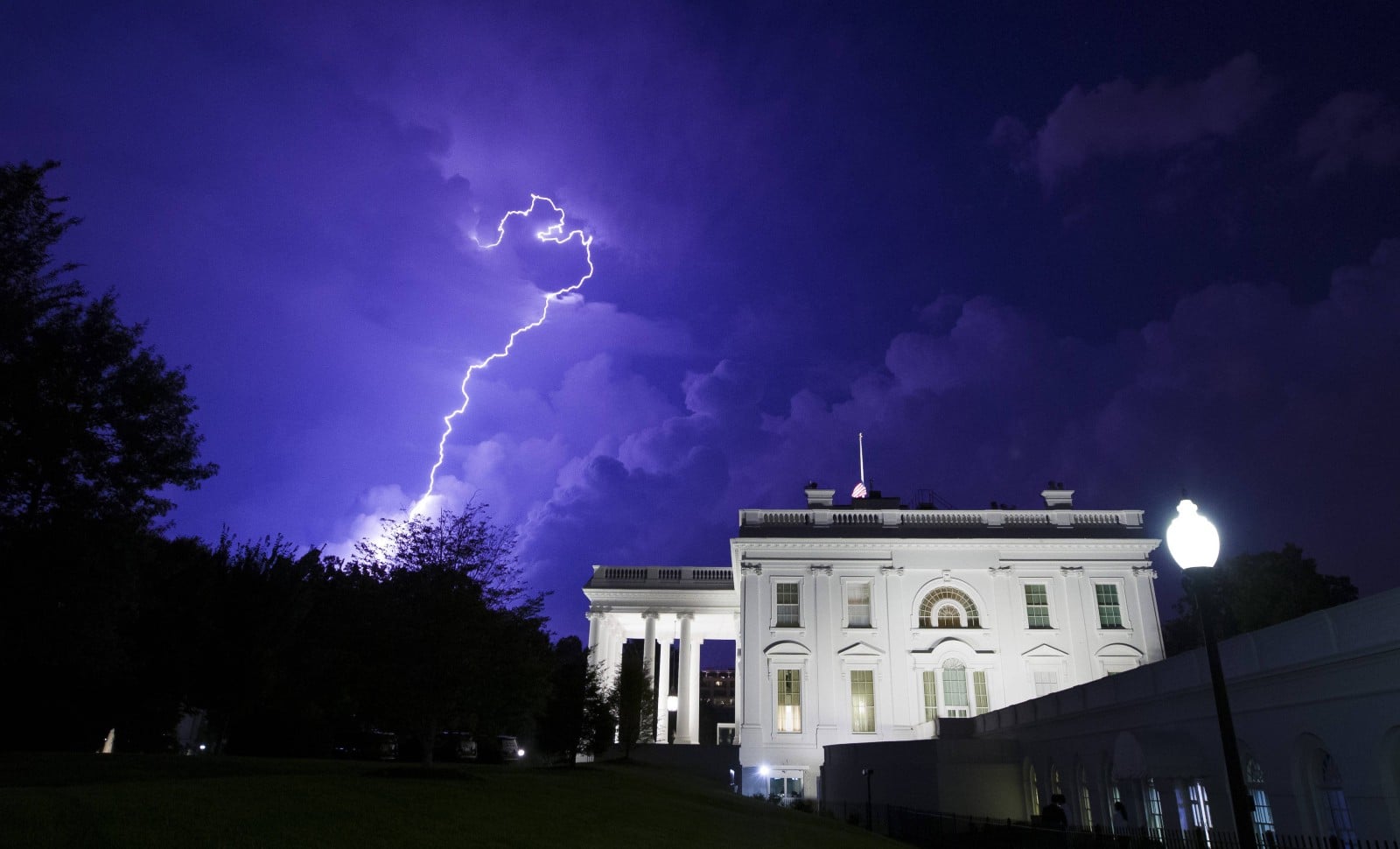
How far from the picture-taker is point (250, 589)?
38594 mm

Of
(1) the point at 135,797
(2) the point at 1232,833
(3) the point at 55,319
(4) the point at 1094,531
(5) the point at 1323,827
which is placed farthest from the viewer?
(4) the point at 1094,531

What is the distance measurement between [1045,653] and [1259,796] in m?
25.3

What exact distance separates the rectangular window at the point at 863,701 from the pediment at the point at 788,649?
269cm

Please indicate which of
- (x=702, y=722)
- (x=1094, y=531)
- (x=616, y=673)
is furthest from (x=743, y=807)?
(x=702, y=722)

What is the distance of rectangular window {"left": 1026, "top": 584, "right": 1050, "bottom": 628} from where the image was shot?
4450 cm

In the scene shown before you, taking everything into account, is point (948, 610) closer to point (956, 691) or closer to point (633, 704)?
point (956, 691)

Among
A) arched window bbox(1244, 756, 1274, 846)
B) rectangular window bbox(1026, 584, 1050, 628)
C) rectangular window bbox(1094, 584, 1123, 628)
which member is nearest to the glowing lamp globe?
arched window bbox(1244, 756, 1274, 846)

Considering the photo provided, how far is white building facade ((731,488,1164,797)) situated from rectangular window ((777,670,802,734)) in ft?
0.21

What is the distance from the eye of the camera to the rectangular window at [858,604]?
1774 inches

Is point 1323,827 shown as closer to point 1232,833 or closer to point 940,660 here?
point 1232,833

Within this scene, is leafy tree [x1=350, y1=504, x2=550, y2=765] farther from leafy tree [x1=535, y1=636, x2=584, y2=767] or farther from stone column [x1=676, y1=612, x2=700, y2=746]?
stone column [x1=676, y1=612, x2=700, y2=746]

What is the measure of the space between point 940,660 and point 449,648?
29.2 metres

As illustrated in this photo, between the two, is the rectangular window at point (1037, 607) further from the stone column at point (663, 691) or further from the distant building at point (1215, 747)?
the stone column at point (663, 691)

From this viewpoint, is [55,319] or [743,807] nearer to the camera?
[55,319]
